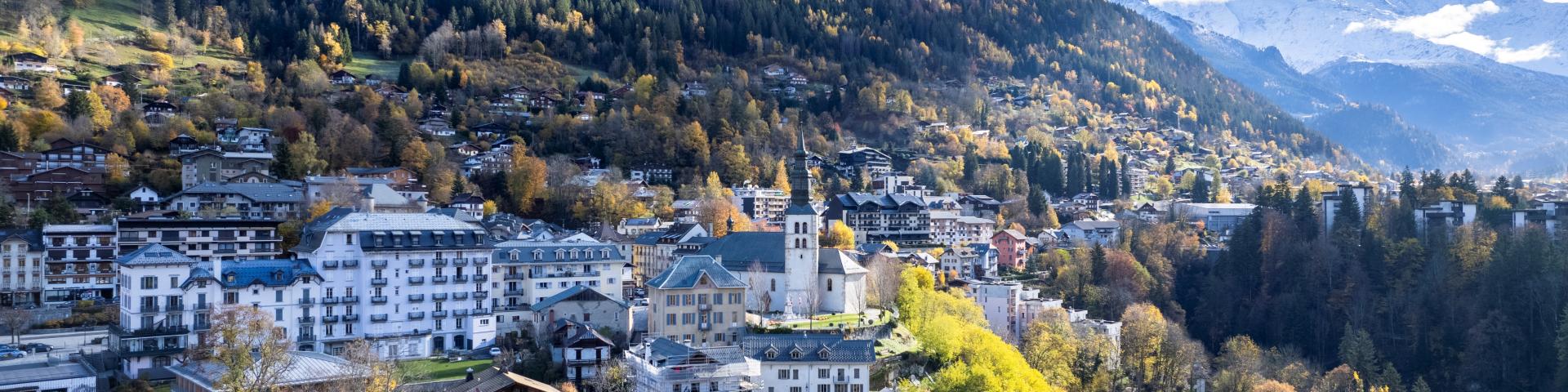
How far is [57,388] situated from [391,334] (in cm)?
1336

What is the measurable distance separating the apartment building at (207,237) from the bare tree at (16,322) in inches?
291

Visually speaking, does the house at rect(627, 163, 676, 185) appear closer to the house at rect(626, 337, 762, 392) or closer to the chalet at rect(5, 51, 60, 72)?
the chalet at rect(5, 51, 60, 72)

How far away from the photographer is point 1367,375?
226 feet

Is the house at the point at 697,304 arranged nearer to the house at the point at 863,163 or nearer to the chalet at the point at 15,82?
the chalet at the point at 15,82

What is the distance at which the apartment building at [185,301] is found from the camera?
4403cm

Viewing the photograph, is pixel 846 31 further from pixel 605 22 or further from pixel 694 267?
pixel 694 267

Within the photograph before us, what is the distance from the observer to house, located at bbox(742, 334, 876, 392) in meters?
45.7

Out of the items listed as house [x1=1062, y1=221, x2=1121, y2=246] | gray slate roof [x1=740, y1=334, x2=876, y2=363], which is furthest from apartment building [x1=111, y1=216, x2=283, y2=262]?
house [x1=1062, y1=221, x2=1121, y2=246]

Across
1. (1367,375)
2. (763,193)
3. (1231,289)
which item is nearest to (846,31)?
(763,193)

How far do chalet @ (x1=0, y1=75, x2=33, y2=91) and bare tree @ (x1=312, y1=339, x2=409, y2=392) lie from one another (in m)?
55.0

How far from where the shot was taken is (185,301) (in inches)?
1797

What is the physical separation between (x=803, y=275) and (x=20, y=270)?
1356 inches

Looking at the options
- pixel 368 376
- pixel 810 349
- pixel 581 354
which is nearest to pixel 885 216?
pixel 810 349

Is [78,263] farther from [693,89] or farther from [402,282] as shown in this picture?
[693,89]
